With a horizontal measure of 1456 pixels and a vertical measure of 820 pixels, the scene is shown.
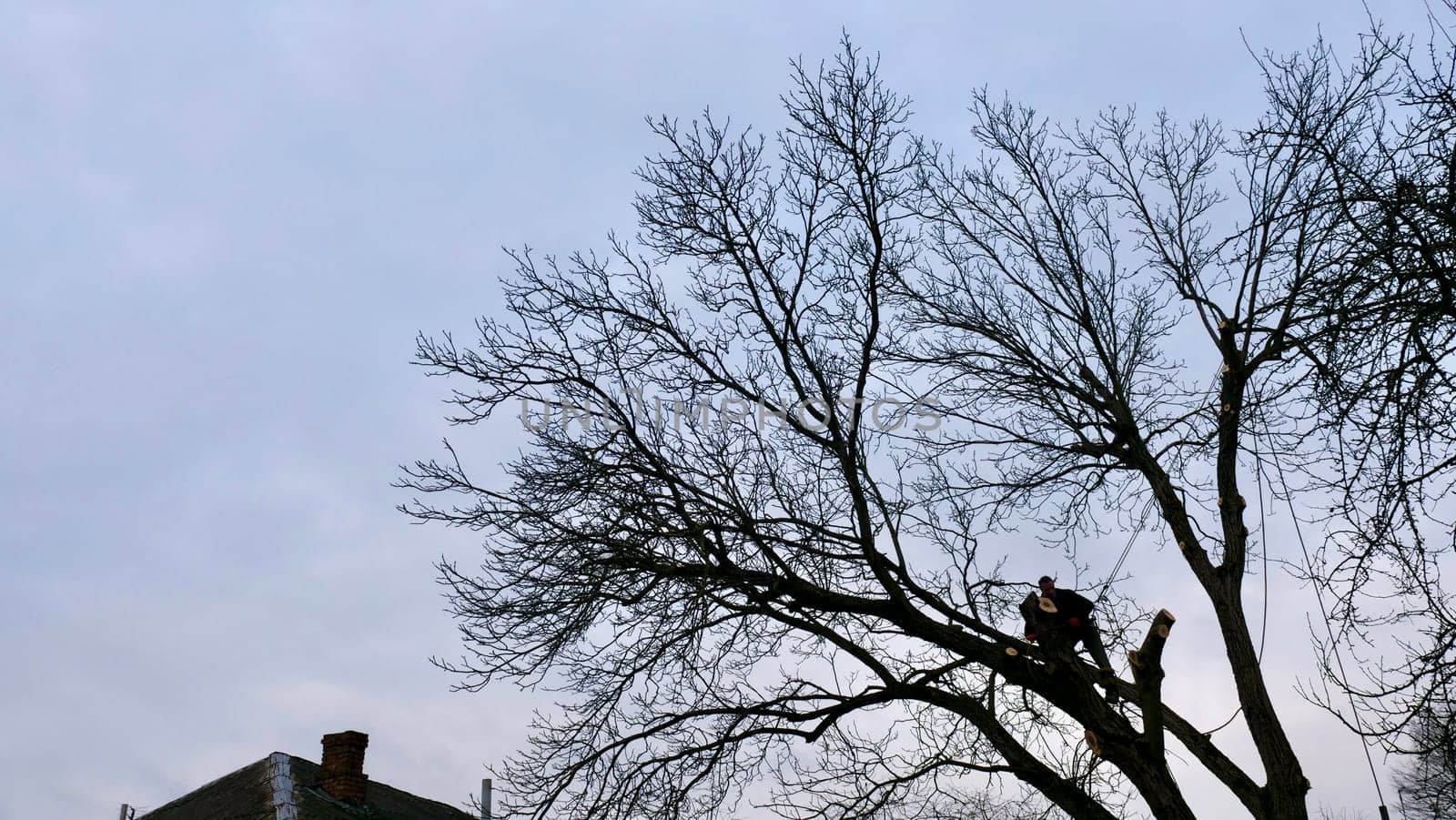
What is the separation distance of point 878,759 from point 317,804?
9394 millimetres

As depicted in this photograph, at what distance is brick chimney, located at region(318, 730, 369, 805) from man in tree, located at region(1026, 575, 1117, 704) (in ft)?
35.7

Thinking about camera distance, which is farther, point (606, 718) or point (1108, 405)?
point (1108, 405)

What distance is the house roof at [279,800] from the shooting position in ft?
51.2

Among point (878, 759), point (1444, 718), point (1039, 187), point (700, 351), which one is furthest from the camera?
point (1039, 187)

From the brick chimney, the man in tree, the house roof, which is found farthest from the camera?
the brick chimney

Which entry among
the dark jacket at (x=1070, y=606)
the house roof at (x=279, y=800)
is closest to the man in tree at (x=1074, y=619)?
the dark jacket at (x=1070, y=606)

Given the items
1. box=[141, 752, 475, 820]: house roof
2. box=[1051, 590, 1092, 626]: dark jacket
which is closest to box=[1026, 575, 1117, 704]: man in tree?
box=[1051, 590, 1092, 626]: dark jacket

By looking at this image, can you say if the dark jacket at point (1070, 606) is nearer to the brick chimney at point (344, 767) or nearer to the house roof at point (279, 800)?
the house roof at point (279, 800)

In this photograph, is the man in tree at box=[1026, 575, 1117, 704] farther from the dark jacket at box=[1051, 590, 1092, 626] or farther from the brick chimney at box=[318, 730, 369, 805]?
the brick chimney at box=[318, 730, 369, 805]

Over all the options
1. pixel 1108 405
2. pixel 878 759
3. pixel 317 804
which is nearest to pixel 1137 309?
pixel 1108 405

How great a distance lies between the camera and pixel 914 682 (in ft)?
30.5

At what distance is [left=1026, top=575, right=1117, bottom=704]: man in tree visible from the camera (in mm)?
9148

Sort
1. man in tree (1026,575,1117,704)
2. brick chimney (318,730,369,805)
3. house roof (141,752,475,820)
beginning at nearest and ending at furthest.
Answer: man in tree (1026,575,1117,704), house roof (141,752,475,820), brick chimney (318,730,369,805)

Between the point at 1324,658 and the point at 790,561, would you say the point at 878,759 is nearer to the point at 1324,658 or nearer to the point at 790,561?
the point at 790,561
